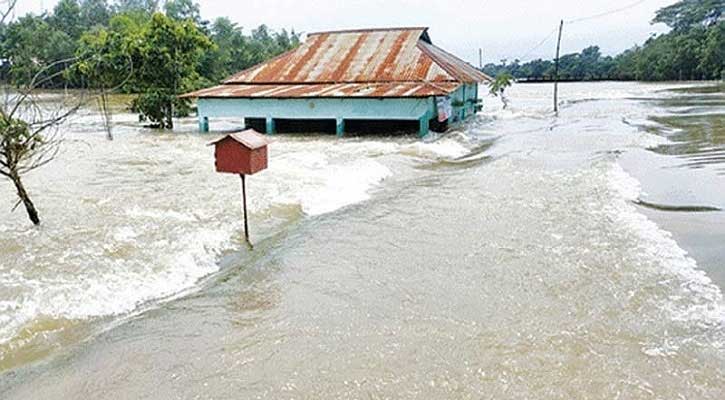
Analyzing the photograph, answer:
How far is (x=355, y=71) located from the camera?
2350 cm

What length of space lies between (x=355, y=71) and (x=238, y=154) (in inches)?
671

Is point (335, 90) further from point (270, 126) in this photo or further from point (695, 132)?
point (695, 132)

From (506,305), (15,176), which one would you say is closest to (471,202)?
(506,305)

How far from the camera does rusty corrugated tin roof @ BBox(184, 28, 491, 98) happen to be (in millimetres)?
21156

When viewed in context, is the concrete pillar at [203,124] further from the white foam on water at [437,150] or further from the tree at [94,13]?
Answer: the tree at [94,13]

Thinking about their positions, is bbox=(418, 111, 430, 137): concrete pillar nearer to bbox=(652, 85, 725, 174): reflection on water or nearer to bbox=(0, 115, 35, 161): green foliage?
bbox=(652, 85, 725, 174): reflection on water

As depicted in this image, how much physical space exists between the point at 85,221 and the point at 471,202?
618 cm

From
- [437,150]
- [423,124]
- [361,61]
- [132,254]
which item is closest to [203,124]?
[361,61]

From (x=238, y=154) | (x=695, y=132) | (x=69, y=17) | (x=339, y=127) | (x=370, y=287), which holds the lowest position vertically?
(x=370, y=287)

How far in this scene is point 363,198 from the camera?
35.3 ft

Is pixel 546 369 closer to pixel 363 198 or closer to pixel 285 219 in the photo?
pixel 285 219

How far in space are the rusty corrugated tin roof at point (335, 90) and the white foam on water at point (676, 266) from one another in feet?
34.7

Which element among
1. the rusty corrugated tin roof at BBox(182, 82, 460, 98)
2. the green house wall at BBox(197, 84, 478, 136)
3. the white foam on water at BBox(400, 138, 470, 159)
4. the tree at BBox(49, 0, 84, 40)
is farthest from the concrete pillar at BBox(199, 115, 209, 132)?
the tree at BBox(49, 0, 84, 40)

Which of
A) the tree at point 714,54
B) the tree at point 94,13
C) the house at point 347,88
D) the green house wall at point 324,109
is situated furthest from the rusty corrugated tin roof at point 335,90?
the tree at point 94,13
